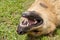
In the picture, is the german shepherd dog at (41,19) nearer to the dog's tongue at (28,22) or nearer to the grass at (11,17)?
the dog's tongue at (28,22)

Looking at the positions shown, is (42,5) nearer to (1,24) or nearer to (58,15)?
(58,15)

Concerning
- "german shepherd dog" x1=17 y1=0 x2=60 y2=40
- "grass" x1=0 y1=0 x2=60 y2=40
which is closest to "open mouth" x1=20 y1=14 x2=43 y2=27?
"german shepherd dog" x1=17 y1=0 x2=60 y2=40

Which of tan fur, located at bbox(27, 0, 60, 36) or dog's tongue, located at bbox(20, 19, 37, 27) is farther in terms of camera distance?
tan fur, located at bbox(27, 0, 60, 36)

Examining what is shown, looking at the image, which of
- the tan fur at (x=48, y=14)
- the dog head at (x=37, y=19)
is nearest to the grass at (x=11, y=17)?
the tan fur at (x=48, y=14)

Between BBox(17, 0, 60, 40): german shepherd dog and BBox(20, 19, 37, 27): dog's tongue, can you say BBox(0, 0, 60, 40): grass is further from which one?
BBox(20, 19, 37, 27): dog's tongue

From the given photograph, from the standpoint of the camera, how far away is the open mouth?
13.9 feet

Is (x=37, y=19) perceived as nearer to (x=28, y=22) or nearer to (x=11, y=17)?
(x=28, y=22)

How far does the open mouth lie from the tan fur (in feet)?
0.21

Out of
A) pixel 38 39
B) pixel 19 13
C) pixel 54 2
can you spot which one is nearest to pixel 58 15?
pixel 54 2

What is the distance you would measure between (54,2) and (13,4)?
1073mm

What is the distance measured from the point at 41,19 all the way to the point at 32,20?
15 centimetres

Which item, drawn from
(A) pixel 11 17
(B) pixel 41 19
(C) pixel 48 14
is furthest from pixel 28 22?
(A) pixel 11 17

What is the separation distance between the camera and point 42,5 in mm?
4434

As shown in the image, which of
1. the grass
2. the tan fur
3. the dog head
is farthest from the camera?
the grass
